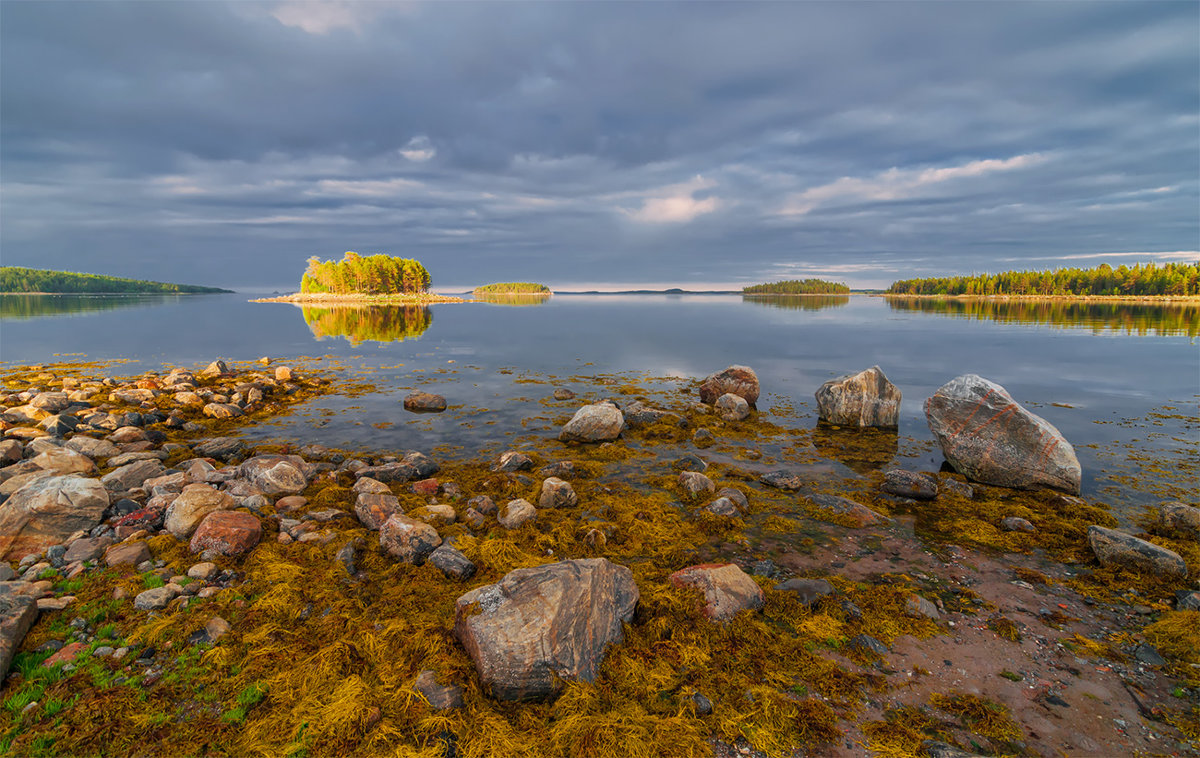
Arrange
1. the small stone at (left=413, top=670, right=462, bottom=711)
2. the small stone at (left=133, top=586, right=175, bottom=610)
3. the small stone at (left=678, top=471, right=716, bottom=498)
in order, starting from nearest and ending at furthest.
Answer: the small stone at (left=413, top=670, right=462, bottom=711) → the small stone at (left=133, top=586, right=175, bottom=610) → the small stone at (left=678, top=471, right=716, bottom=498)

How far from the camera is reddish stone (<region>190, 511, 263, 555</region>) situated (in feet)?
30.0

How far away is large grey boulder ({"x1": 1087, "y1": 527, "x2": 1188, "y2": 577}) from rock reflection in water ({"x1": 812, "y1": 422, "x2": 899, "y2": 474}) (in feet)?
18.8

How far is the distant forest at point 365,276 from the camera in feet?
537

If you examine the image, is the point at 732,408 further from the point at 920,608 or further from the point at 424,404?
the point at 424,404

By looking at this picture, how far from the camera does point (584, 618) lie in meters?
6.73

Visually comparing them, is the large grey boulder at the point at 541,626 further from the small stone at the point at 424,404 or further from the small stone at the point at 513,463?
the small stone at the point at 424,404

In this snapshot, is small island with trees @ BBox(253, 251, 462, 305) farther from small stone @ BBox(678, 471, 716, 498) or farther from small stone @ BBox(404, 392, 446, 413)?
small stone @ BBox(678, 471, 716, 498)

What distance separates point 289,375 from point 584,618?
93.0ft

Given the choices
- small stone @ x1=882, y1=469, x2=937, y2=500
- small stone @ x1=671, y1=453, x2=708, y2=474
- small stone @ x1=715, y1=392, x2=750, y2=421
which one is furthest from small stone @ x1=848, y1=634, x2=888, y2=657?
small stone @ x1=715, y1=392, x2=750, y2=421

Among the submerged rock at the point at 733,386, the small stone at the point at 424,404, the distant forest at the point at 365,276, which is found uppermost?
the distant forest at the point at 365,276

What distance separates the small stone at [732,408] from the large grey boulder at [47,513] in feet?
64.9

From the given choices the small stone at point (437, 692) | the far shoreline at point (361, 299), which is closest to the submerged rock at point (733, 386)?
the small stone at point (437, 692)

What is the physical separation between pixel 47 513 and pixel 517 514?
29.8 ft

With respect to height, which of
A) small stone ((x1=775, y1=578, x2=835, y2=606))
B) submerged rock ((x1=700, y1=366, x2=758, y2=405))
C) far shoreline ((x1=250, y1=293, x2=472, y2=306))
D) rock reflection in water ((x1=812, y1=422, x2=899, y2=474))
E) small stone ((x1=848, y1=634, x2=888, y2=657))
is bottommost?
small stone ((x1=848, y1=634, x2=888, y2=657))
